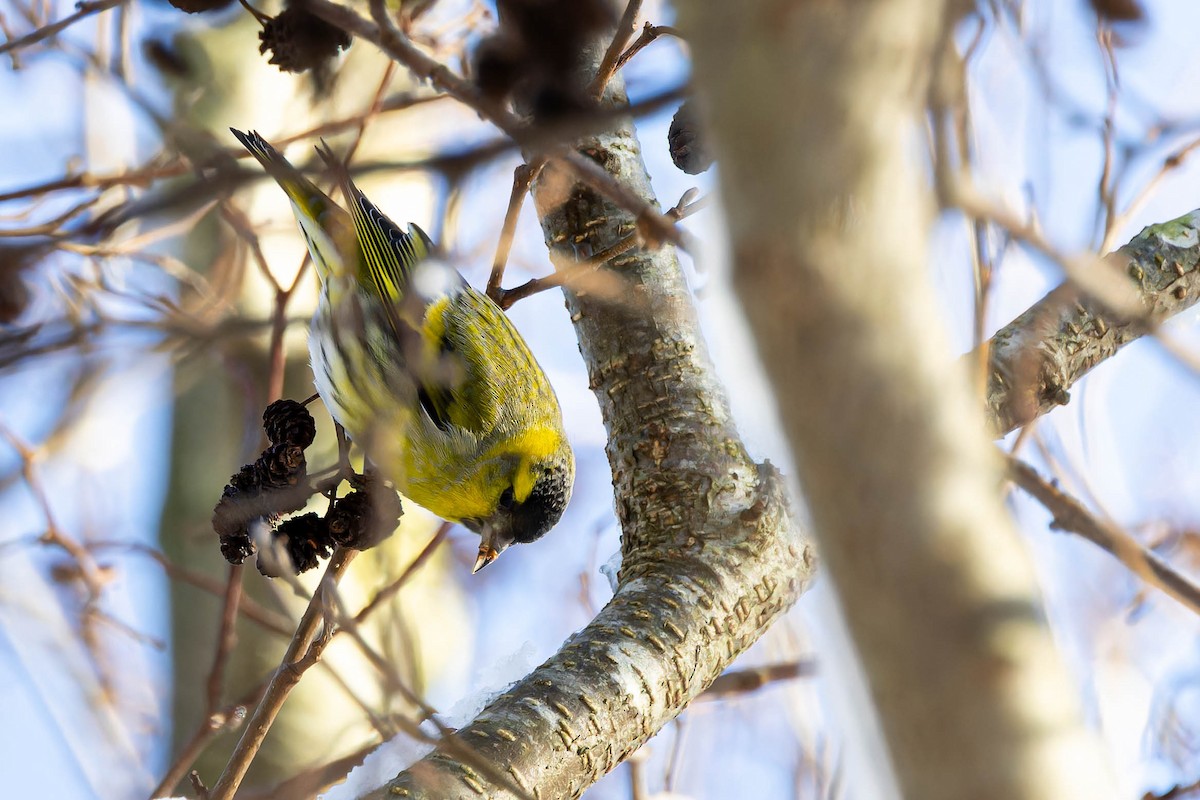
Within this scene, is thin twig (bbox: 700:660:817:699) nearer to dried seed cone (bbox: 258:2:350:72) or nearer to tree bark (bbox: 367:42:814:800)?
tree bark (bbox: 367:42:814:800)

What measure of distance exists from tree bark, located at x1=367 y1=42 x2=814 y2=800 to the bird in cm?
74

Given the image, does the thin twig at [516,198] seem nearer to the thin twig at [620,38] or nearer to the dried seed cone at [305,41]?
the thin twig at [620,38]

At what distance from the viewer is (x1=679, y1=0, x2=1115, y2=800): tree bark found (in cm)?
53

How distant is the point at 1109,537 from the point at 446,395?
2.63 m

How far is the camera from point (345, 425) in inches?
130

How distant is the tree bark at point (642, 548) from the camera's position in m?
1.57

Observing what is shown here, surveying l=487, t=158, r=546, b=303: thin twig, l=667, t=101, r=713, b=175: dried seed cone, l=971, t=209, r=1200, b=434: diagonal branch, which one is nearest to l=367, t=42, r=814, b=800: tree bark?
l=487, t=158, r=546, b=303: thin twig

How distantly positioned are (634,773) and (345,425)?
5.76ft

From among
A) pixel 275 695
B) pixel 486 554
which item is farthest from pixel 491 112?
pixel 486 554

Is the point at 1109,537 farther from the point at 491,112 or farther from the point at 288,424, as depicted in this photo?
the point at 288,424

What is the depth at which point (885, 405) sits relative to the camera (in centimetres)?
54

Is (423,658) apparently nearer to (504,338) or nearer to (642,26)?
(504,338)

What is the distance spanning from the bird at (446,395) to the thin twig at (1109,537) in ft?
7.91

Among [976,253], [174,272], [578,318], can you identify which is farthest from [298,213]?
[976,253]
